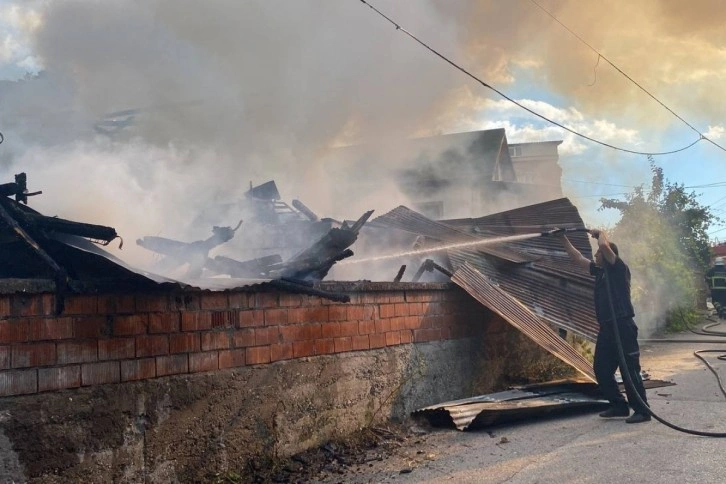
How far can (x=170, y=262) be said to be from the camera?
4.85 m

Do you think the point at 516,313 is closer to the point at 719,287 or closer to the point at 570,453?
the point at 570,453

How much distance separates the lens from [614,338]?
18.7ft

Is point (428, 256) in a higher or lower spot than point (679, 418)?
higher

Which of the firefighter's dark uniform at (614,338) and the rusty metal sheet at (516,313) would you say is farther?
the rusty metal sheet at (516,313)

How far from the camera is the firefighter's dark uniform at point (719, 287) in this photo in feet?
55.3

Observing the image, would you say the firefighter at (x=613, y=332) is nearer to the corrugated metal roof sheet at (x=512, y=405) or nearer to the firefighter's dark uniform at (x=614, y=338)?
the firefighter's dark uniform at (x=614, y=338)

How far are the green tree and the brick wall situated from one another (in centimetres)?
1027

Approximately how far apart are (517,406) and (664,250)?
1296cm

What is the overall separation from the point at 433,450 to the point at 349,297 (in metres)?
1.29

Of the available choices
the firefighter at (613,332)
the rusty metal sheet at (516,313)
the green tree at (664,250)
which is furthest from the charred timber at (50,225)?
the green tree at (664,250)

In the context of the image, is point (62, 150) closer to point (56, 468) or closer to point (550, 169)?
point (56, 468)

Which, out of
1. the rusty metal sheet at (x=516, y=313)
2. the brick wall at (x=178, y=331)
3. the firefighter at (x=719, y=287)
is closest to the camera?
the brick wall at (x=178, y=331)

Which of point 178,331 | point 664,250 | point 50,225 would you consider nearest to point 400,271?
point 178,331

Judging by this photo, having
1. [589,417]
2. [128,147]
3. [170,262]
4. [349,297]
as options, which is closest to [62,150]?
[128,147]
